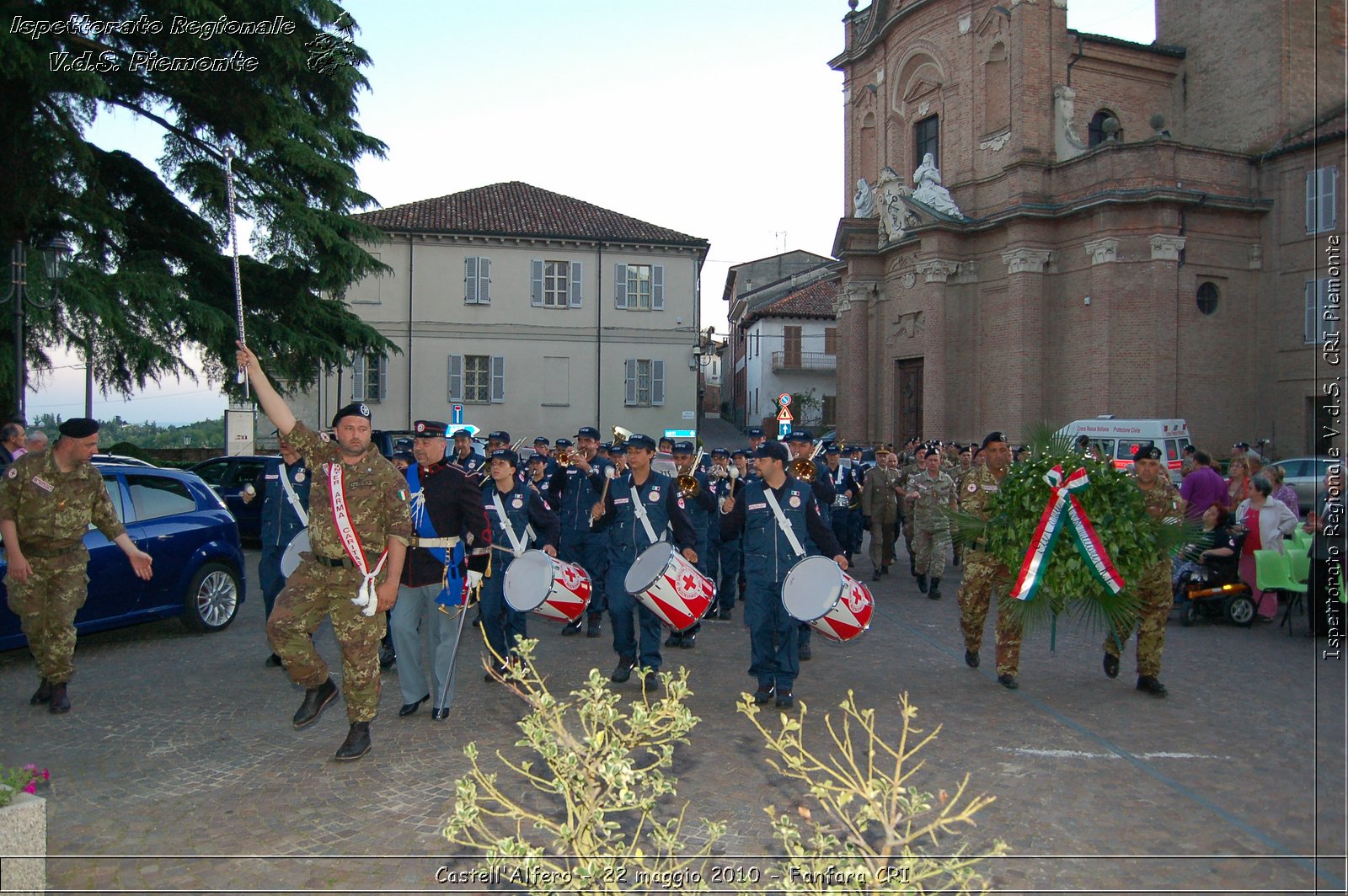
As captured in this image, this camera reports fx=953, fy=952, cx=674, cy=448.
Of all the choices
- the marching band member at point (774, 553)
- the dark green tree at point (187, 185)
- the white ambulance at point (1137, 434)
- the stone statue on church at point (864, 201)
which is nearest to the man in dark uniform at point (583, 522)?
the marching band member at point (774, 553)

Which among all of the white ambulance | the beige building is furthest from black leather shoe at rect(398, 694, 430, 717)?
the beige building

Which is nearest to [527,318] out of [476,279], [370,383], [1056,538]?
[476,279]

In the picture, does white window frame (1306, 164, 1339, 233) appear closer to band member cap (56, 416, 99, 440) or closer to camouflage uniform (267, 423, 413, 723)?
camouflage uniform (267, 423, 413, 723)

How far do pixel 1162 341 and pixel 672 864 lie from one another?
30079 millimetres

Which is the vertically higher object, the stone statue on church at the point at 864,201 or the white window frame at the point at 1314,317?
the stone statue on church at the point at 864,201

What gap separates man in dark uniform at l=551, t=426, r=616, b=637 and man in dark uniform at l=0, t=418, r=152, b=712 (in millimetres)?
4711

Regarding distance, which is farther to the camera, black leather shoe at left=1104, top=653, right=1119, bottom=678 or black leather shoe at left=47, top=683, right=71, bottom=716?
black leather shoe at left=1104, top=653, right=1119, bottom=678

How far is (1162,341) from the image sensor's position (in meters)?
28.7

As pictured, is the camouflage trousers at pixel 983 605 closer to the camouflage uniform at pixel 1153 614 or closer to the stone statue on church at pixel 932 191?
the camouflage uniform at pixel 1153 614

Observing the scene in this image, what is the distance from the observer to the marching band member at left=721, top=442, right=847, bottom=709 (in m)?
7.25

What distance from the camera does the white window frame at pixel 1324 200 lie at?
27422 mm

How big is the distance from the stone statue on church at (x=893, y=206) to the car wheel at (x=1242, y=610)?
25.2 metres

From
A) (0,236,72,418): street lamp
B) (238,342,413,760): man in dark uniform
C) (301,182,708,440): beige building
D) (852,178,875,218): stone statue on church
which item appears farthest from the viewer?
(301,182,708,440): beige building

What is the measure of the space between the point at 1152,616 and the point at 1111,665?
0.75m
